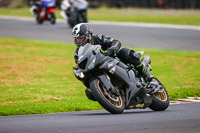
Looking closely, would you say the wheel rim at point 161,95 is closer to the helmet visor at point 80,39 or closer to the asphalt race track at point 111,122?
the asphalt race track at point 111,122

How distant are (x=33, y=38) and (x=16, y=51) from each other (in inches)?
147

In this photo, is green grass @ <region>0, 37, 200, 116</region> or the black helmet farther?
green grass @ <region>0, 37, 200, 116</region>

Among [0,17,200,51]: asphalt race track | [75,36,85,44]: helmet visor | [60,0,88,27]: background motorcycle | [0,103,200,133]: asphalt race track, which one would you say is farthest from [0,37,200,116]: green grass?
[60,0,88,27]: background motorcycle

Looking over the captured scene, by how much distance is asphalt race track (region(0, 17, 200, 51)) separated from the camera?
20.1m

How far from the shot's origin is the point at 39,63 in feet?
53.5

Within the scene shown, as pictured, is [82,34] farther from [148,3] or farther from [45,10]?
[148,3]

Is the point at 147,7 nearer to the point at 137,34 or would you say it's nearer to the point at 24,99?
the point at 137,34

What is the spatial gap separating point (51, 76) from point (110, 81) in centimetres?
630

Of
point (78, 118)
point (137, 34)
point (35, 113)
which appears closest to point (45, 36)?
point (137, 34)

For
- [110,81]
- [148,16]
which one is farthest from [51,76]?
[148,16]

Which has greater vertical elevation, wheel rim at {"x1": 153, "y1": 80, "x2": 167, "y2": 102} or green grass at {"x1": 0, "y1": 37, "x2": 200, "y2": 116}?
wheel rim at {"x1": 153, "y1": 80, "x2": 167, "y2": 102}

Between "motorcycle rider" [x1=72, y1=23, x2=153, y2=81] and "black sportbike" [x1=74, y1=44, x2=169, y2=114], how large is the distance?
0.13 metres

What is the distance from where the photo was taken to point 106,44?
27.2ft

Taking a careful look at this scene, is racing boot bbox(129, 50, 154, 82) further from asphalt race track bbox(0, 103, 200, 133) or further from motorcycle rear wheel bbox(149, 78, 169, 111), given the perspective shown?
asphalt race track bbox(0, 103, 200, 133)
